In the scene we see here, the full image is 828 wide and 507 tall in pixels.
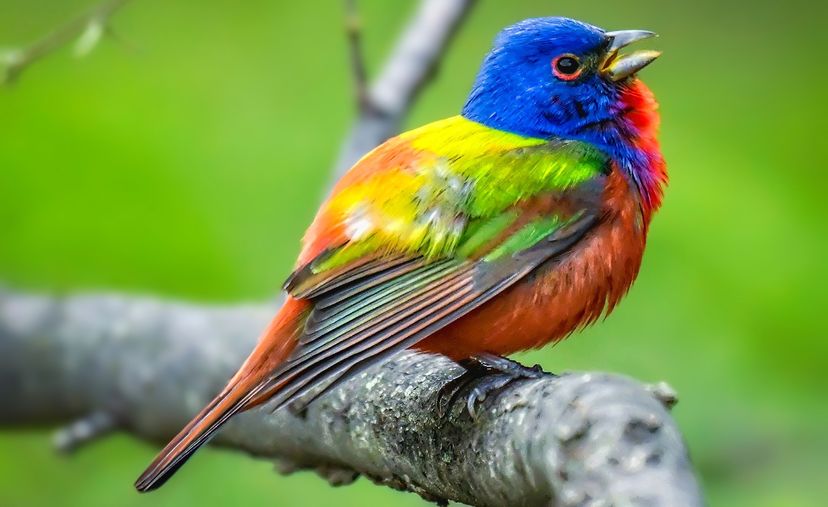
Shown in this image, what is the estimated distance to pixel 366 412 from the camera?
3307mm

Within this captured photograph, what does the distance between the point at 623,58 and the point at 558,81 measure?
0.63 feet

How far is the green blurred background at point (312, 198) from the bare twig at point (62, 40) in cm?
55

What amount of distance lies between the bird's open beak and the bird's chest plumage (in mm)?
423

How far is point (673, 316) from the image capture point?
4.48 meters

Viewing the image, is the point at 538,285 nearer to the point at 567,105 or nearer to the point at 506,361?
the point at 506,361

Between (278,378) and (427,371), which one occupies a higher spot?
(278,378)

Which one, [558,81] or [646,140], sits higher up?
[558,81]

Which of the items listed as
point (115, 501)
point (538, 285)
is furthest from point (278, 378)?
point (115, 501)

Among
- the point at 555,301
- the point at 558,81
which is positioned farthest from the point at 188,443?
the point at 558,81

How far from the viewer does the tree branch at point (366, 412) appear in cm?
221

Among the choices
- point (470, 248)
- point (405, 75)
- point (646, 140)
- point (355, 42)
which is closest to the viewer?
point (470, 248)

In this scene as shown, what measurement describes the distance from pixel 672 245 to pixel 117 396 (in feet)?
5.79

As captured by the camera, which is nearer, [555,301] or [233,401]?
[233,401]

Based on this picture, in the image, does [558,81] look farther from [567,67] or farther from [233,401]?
[233,401]
